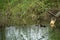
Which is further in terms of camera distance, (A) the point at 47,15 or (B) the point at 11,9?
(B) the point at 11,9

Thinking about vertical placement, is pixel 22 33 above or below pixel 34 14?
below

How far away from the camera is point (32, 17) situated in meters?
3.98

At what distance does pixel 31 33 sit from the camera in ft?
13.3

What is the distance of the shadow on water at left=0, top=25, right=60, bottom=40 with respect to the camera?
12.9ft

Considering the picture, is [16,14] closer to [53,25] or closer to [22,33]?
[22,33]

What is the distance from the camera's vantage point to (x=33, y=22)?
4023mm

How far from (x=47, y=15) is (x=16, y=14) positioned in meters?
0.49

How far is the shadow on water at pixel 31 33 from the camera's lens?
3926mm

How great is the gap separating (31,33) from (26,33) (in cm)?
8

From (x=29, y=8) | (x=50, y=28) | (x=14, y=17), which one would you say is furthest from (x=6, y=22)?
(x=50, y=28)

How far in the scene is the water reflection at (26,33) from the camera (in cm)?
398

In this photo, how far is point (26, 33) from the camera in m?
4.08

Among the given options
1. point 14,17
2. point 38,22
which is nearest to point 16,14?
point 14,17

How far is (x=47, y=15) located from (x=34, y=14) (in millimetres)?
205
